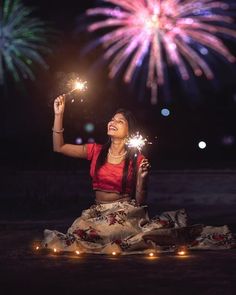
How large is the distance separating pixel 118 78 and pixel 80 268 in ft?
76.1

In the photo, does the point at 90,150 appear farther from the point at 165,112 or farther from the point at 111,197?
the point at 165,112

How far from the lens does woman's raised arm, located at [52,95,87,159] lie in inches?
309

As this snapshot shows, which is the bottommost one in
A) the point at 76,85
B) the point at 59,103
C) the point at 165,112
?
the point at 59,103

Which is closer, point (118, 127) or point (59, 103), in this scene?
point (59, 103)

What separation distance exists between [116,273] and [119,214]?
1666 millimetres

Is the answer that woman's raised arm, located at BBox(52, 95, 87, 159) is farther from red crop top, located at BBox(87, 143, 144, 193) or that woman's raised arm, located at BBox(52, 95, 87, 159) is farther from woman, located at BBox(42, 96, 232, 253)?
red crop top, located at BBox(87, 143, 144, 193)

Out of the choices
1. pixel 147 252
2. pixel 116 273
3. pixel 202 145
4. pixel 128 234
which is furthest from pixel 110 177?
pixel 202 145

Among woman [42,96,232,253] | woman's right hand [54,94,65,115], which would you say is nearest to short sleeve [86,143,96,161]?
woman [42,96,232,253]

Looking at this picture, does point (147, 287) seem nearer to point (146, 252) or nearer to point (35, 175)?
point (146, 252)

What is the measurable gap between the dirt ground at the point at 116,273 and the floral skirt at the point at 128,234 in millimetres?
242

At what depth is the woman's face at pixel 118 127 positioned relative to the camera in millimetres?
7969

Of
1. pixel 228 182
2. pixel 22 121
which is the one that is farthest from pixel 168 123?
pixel 228 182

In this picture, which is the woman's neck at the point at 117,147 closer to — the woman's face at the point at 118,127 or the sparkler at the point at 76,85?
the woman's face at the point at 118,127

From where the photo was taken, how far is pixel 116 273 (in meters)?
6.21
